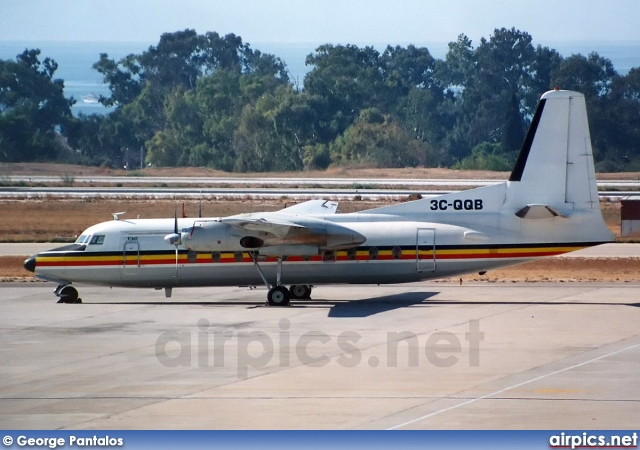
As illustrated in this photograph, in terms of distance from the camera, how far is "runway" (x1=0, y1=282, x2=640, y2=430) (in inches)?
643

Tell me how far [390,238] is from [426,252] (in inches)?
46.0

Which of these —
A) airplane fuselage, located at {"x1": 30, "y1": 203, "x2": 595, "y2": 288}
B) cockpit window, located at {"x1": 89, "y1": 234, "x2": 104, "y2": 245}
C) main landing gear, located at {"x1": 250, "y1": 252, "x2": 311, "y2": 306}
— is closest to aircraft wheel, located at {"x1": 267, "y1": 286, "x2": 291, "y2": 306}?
main landing gear, located at {"x1": 250, "y1": 252, "x2": 311, "y2": 306}

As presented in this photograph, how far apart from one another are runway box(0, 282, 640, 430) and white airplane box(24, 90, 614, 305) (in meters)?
1.08

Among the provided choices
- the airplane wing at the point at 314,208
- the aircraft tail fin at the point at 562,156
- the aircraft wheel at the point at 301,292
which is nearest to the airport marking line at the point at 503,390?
the aircraft tail fin at the point at 562,156

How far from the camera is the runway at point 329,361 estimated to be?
53.6 ft

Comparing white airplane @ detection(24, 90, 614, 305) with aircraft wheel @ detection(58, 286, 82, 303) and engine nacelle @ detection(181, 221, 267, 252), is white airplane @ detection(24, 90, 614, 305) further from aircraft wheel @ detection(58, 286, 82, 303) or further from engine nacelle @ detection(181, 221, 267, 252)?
aircraft wheel @ detection(58, 286, 82, 303)

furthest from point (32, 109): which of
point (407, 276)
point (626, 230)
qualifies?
point (407, 276)

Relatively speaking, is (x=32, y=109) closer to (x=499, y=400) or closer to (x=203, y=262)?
(x=203, y=262)

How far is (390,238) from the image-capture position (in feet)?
95.0

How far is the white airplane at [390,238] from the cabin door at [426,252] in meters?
0.03

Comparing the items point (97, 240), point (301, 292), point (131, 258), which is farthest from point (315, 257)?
point (97, 240)

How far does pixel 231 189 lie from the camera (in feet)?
251

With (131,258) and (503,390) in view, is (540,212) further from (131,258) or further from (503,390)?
(131,258)

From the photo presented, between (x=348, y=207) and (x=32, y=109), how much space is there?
69261 mm
